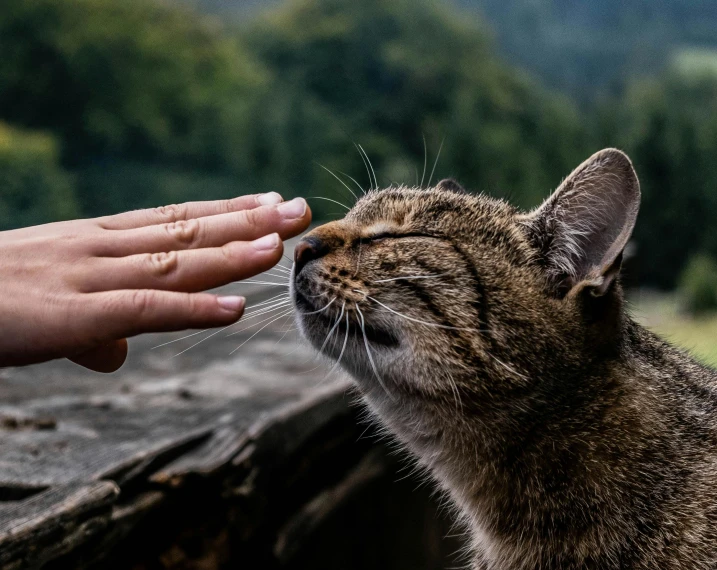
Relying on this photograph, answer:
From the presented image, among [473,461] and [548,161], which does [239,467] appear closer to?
[473,461]

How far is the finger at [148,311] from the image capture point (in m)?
1.36

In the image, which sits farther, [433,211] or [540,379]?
[433,211]

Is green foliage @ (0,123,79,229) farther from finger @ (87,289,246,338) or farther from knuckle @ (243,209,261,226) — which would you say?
finger @ (87,289,246,338)

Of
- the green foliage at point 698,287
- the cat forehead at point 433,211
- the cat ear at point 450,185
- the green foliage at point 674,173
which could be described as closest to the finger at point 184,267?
the cat forehead at point 433,211

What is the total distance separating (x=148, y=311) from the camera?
4.50 feet

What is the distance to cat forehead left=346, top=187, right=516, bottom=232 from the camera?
6.69 feet

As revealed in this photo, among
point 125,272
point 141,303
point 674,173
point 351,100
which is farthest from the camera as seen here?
point 351,100

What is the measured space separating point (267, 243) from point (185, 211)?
35 cm

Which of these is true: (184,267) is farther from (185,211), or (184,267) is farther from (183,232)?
(185,211)

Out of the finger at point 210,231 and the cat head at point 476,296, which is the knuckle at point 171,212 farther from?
the cat head at point 476,296

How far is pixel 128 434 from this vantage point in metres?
2.14

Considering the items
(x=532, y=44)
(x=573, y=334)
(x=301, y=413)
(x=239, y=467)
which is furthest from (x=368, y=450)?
(x=532, y=44)

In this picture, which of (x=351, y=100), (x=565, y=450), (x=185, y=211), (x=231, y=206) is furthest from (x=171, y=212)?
(x=351, y=100)

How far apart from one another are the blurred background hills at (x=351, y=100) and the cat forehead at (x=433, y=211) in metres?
2.47
